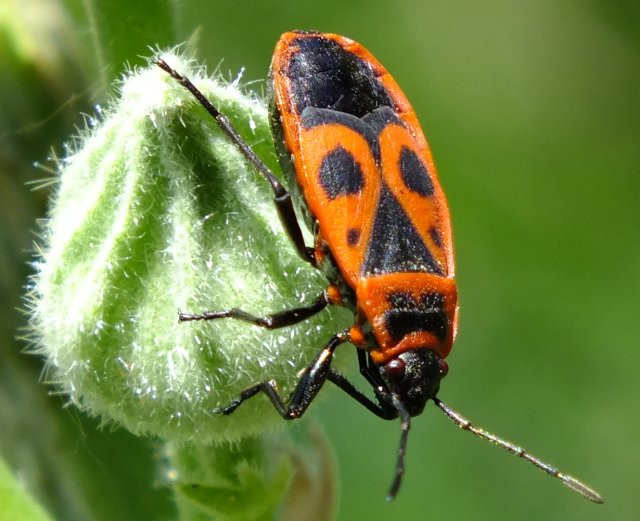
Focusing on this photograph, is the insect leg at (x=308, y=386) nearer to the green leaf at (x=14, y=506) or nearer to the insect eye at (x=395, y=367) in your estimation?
the insect eye at (x=395, y=367)

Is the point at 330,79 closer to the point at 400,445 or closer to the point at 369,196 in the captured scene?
the point at 369,196

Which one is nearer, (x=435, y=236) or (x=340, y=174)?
(x=340, y=174)

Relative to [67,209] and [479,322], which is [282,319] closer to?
[67,209]

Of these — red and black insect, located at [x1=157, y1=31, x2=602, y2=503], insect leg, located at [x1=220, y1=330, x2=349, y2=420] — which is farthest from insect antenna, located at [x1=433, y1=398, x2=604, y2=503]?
insect leg, located at [x1=220, y1=330, x2=349, y2=420]

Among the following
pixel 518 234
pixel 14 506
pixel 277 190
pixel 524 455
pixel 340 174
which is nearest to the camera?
pixel 14 506

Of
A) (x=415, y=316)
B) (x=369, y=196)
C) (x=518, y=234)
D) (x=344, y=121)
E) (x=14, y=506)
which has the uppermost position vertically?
(x=344, y=121)

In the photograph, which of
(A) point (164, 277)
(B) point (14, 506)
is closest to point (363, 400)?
(A) point (164, 277)
